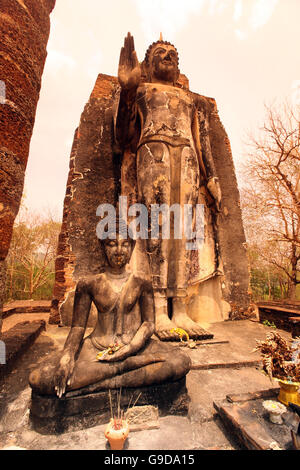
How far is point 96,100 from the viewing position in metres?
4.50

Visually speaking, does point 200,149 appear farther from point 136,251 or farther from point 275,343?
point 275,343

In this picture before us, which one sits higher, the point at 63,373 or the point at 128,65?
the point at 128,65

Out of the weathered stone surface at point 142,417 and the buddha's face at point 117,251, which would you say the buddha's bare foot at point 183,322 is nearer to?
the weathered stone surface at point 142,417

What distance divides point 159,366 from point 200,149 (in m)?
3.23

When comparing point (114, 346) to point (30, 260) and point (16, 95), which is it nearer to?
point (16, 95)

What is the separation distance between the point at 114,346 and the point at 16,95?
189 cm

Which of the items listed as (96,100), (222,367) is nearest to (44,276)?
(96,100)

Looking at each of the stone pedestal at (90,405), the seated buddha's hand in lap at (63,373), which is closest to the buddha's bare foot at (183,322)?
the stone pedestal at (90,405)

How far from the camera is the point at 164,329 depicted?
290 cm

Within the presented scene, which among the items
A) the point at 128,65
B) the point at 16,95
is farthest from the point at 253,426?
the point at 128,65

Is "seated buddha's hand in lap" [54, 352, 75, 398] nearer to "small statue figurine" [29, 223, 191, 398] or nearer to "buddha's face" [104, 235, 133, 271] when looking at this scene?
"small statue figurine" [29, 223, 191, 398]

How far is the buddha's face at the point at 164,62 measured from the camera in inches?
151

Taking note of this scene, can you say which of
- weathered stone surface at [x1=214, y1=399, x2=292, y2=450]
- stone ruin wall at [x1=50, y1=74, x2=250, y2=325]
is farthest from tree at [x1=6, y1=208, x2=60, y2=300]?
weathered stone surface at [x1=214, y1=399, x2=292, y2=450]

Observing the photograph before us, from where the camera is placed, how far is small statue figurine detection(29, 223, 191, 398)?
156 centimetres
